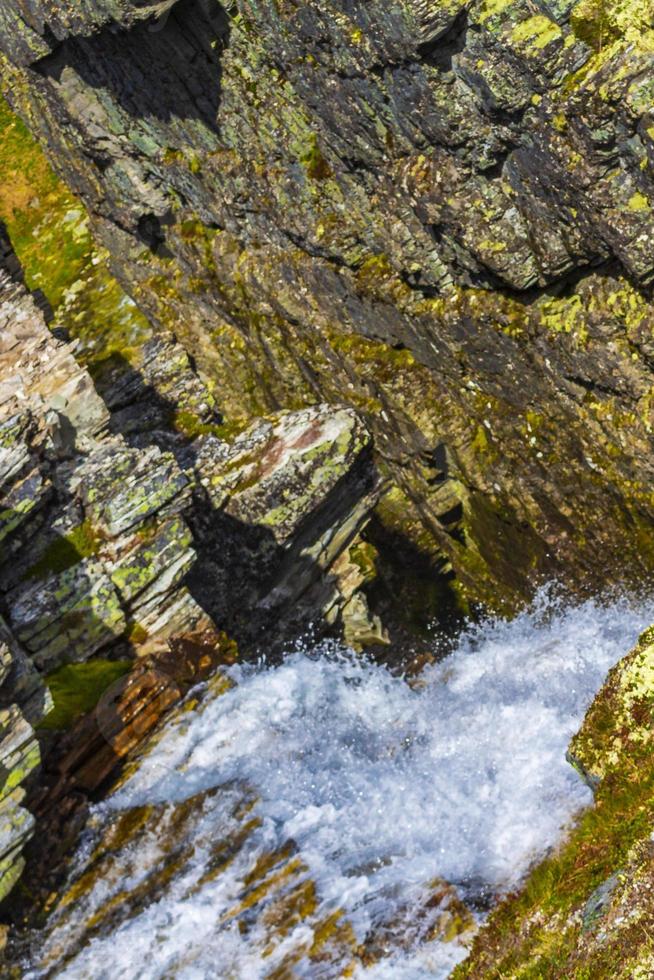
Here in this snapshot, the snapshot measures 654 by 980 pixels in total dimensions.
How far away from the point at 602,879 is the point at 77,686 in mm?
15838

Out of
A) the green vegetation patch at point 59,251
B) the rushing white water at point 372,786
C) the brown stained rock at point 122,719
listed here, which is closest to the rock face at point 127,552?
the brown stained rock at point 122,719

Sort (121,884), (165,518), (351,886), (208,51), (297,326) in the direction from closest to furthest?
(351,886), (121,884), (165,518), (208,51), (297,326)

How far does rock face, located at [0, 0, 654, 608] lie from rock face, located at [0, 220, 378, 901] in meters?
4.91

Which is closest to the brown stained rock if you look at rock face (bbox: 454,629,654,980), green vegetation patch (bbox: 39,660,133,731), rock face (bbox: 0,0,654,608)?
green vegetation patch (bbox: 39,660,133,731)

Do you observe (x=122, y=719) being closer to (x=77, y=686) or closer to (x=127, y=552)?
(x=77, y=686)

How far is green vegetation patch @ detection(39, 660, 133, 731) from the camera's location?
21875 millimetres

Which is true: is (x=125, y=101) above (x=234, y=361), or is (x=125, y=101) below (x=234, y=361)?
above

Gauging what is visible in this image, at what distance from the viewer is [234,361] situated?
42.8 meters

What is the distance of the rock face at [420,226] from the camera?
22.8m

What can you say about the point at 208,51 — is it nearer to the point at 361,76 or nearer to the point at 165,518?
the point at 361,76

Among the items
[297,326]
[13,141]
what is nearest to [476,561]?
[297,326]

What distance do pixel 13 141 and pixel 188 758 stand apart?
146 ft

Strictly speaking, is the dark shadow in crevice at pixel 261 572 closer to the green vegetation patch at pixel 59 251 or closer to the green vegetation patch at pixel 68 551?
the green vegetation patch at pixel 68 551

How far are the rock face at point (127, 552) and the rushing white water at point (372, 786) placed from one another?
1662 millimetres
